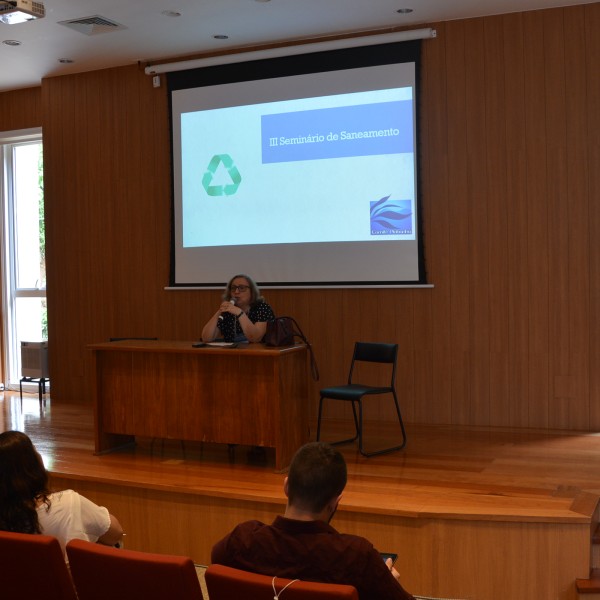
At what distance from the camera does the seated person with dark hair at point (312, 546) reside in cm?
203

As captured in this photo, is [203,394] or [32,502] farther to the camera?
[203,394]

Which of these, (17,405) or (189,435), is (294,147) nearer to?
(189,435)

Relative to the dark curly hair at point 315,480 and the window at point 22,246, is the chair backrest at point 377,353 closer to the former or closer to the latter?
the dark curly hair at point 315,480

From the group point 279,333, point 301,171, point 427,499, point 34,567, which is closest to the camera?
point 34,567

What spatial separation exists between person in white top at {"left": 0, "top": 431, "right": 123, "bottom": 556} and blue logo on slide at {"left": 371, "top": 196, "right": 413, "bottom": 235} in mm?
3920

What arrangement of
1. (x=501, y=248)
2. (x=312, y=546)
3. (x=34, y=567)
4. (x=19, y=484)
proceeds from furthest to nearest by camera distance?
(x=501, y=248)
(x=19, y=484)
(x=34, y=567)
(x=312, y=546)

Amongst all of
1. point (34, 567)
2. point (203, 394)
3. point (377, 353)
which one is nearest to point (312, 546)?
point (34, 567)

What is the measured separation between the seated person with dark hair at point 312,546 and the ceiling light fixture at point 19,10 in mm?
3810

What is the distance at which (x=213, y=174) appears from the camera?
675cm

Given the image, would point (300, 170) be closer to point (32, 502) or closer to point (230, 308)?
point (230, 308)

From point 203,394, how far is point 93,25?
121 inches

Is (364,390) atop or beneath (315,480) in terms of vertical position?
beneath

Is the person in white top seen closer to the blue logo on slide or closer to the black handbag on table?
the black handbag on table

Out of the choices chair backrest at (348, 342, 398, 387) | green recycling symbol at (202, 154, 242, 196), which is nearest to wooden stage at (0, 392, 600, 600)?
chair backrest at (348, 342, 398, 387)
